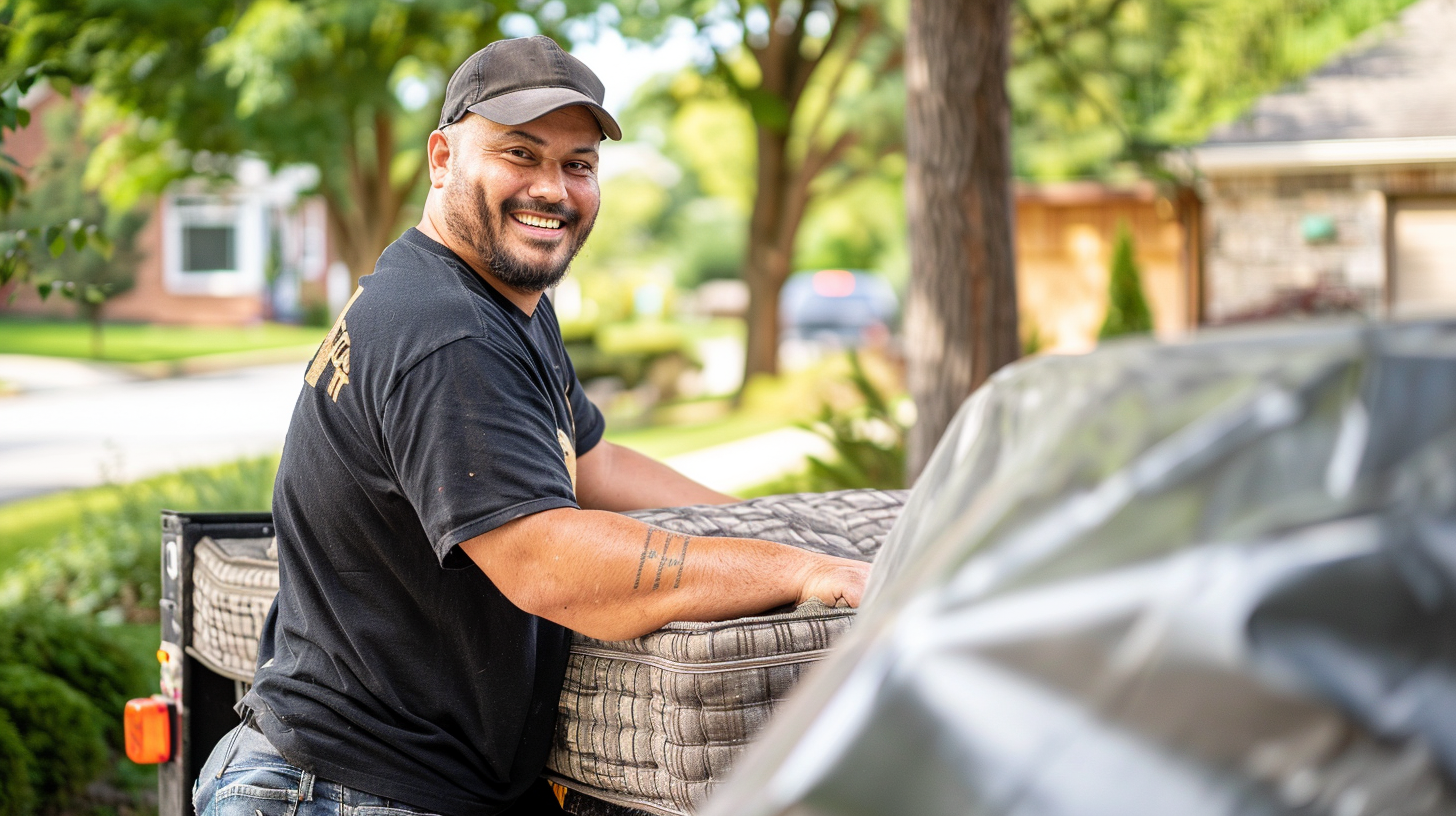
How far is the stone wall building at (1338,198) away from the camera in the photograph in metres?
15.1

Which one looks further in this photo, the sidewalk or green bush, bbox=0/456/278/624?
the sidewalk

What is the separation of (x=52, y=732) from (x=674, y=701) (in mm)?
3122

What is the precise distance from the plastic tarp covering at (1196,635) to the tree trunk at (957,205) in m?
5.25

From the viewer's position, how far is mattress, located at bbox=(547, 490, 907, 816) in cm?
183

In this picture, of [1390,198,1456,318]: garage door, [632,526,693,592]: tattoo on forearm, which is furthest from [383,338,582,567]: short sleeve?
[1390,198,1456,318]: garage door

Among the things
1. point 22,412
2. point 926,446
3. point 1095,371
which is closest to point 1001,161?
point 926,446

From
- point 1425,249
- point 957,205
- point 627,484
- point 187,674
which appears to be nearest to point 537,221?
point 627,484

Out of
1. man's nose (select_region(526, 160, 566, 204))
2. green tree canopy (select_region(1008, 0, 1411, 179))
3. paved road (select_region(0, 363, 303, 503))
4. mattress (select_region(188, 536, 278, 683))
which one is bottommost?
paved road (select_region(0, 363, 303, 503))

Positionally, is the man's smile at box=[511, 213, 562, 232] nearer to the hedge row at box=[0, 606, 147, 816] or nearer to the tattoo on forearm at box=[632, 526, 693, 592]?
the tattoo on forearm at box=[632, 526, 693, 592]

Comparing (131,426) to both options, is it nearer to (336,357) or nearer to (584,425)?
(584,425)

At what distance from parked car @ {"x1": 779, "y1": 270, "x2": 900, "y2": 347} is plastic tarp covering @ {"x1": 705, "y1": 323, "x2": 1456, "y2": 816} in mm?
27722

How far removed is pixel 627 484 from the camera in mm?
2939

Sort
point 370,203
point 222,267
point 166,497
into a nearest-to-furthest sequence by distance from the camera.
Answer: point 166,497 → point 370,203 → point 222,267

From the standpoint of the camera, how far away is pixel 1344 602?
3.00 feet
